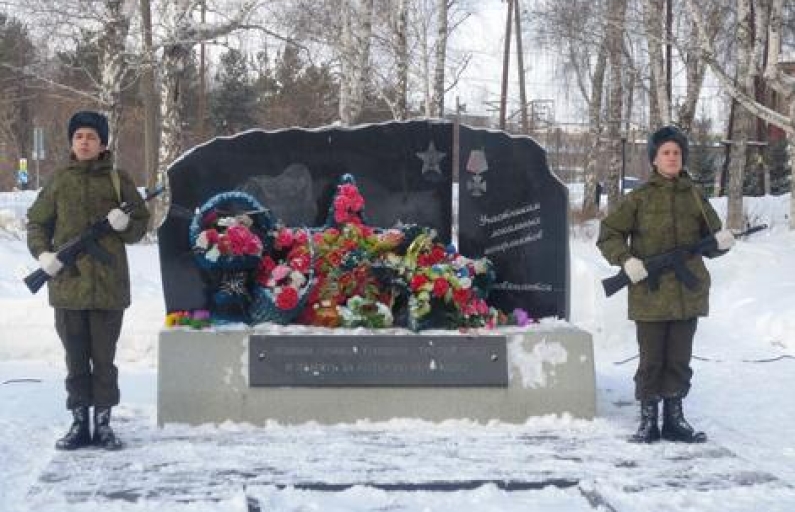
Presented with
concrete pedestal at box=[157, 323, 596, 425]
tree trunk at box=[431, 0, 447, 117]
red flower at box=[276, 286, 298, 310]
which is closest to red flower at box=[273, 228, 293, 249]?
red flower at box=[276, 286, 298, 310]

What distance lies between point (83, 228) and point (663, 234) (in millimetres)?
3219

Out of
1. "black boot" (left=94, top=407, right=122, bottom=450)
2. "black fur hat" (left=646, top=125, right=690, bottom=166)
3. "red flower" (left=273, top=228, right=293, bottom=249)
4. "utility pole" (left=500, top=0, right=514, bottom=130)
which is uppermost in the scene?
"utility pole" (left=500, top=0, right=514, bottom=130)

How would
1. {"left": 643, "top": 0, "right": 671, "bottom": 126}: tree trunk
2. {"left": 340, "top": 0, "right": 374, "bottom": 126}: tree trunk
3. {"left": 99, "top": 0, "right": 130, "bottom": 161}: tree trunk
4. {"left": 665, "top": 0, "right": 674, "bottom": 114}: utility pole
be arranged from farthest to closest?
{"left": 340, "top": 0, "right": 374, "bottom": 126}: tree trunk
{"left": 99, "top": 0, "right": 130, "bottom": 161}: tree trunk
{"left": 665, "top": 0, "right": 674, "bottom": 114}: utility pole
{"left": 643, "top": 0, "right": 671, "bottom": 126}: tree trunk

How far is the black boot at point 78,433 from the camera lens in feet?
17.7

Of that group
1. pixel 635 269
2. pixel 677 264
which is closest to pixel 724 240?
pixel 677 264

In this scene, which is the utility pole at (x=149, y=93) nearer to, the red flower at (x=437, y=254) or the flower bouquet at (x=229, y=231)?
the flower bouquet at (x=229, y=231)

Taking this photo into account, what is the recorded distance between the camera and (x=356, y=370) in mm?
5906

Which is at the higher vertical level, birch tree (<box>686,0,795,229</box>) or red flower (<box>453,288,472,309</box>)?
birch tree (<box>686,0,795,229</box>)

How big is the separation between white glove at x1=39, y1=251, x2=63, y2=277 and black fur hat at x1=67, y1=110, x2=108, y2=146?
0.68 metres

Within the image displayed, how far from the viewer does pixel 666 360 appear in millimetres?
5684

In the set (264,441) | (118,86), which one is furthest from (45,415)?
(118,86)

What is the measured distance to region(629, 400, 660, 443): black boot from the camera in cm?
562

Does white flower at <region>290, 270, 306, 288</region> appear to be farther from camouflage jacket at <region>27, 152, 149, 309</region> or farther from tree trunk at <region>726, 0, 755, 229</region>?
tree trunk at <region>726, 0, 755, 229</region>

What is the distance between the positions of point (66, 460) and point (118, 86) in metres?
13.4
